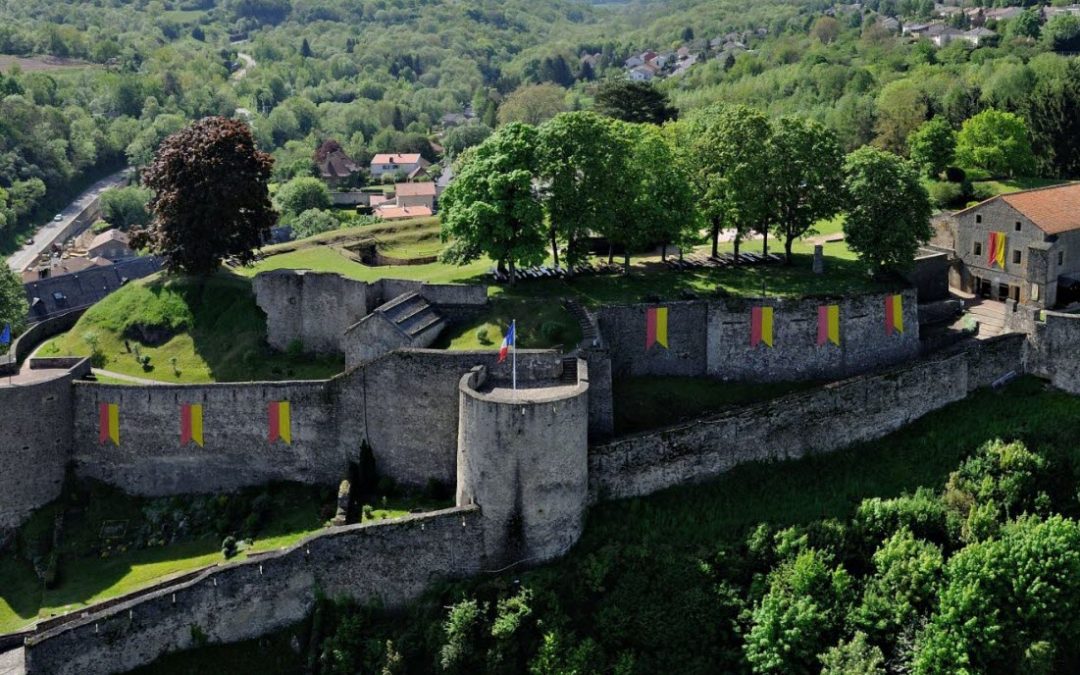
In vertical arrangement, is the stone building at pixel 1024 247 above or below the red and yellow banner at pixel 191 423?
above

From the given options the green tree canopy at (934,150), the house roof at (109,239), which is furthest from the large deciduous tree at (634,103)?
the house roof at (109,239)

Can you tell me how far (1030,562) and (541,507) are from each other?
546 inches

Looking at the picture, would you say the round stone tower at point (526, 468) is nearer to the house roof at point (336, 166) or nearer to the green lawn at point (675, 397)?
the green lawn at point (675, 397)

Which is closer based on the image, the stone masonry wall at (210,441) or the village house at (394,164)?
the stone masonry wall at (210,441)

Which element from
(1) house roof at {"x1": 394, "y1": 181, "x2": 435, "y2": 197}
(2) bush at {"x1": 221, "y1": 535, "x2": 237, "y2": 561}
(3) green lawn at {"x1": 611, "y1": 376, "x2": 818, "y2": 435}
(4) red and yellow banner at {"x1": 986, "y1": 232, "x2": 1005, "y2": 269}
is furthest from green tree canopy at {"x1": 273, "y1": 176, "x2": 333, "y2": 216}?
(4) red and yellow banner at {"x1": 986, "y1": 232, "x2": 1005, "y2": 269}

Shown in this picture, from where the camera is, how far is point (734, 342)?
42.5 metres

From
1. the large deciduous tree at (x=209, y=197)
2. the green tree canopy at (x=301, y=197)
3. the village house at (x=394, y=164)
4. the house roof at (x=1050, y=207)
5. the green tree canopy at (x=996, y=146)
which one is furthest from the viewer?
the village house at (x=394, y=164)

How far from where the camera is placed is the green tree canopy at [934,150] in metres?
63.2

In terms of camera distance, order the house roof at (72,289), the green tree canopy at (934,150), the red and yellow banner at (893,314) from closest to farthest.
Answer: the red and yellow banner at (893,314)
the green tree canopy at (934,150)
the house roof at (72,289)

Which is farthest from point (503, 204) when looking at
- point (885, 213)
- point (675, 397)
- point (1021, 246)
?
point (1021, 246)

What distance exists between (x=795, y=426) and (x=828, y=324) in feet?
14.5

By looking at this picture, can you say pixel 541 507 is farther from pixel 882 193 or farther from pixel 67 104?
pixel 67 104

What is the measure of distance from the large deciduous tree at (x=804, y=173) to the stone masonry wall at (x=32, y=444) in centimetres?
2716

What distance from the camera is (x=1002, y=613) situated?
115 ft
